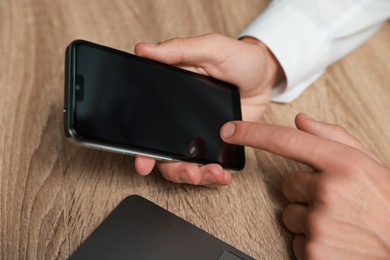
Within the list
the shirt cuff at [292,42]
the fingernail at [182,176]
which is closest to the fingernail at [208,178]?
the fingernail at [182,176]

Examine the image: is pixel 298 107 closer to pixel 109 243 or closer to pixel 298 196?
pixel 298 196

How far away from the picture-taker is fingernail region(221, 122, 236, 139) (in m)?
0.54

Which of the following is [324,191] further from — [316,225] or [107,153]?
[107,153]

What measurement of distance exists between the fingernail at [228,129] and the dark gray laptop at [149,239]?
0.12 m

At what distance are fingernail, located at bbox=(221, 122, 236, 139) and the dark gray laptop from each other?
0.39ft

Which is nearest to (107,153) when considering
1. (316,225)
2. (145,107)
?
(145,107)

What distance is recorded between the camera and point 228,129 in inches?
21.3

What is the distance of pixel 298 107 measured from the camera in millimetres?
658

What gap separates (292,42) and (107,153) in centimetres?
34

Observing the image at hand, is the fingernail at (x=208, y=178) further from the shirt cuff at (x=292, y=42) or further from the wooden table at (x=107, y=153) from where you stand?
the shirt cuff at (x=292, y=42)

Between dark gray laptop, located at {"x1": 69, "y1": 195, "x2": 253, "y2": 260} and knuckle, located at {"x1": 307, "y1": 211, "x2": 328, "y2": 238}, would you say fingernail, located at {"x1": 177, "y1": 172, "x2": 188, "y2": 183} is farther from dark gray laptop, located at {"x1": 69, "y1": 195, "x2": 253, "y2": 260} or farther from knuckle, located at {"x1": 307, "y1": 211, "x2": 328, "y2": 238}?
knuckle, located at {"x1": 307, "y1": 211, "x2": 328, "y2": 238}

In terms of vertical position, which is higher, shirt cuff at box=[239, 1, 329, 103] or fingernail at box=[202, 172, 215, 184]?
shirt cuff at box=[239, 1, 329, 103]

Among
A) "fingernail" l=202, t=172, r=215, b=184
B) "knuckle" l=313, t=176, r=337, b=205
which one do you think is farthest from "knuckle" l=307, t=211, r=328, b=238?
"fingernail" l=202, t=172, r=215, b=184

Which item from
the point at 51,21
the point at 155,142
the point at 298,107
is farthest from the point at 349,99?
the point at 51,21
